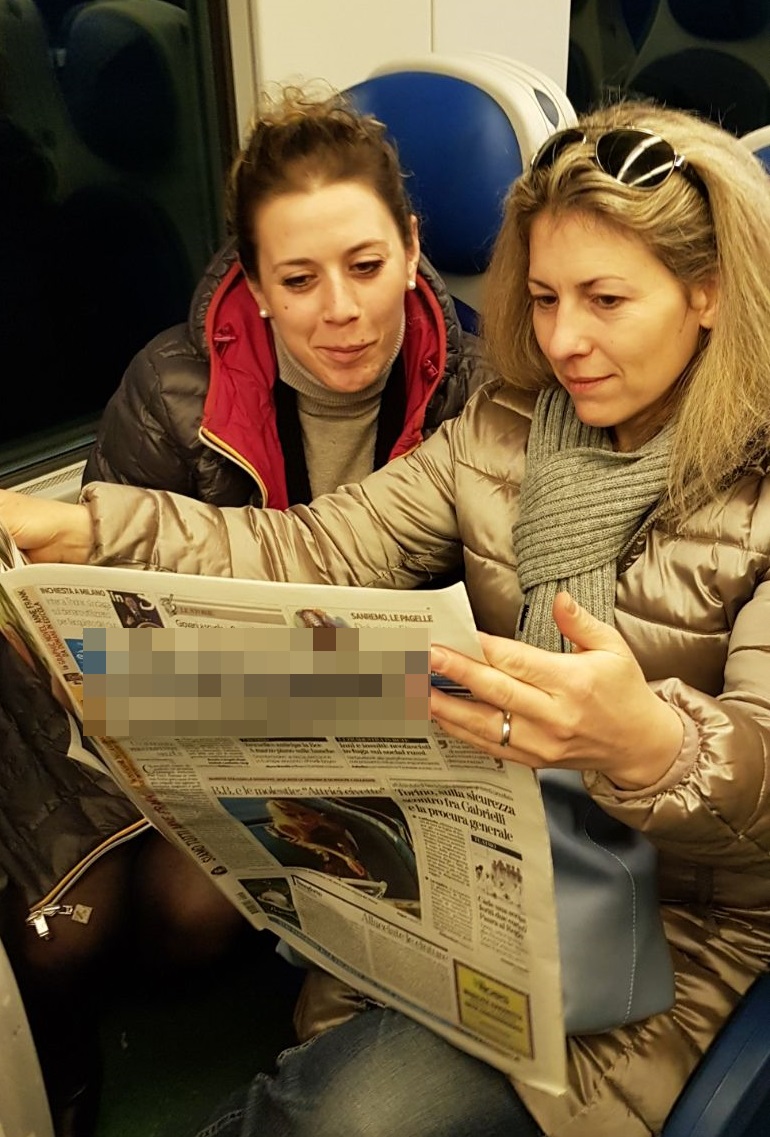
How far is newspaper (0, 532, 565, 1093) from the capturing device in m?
0.74

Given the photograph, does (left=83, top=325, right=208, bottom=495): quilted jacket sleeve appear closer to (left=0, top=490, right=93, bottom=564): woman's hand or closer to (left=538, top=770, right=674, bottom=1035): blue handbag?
(left=0, top=490, right=93, bottom=564): woman's hand

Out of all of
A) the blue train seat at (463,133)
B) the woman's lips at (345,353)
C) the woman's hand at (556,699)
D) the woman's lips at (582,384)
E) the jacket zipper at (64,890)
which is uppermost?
the blue train seat at (463,133)

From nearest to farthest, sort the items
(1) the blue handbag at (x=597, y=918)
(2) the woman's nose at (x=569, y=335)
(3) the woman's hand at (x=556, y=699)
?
(3) the woman's hand at (x=556, y=699)
(1) the blue handbag at (x=597, y=918)
(2) the woman's nose at (x=569, y=335)

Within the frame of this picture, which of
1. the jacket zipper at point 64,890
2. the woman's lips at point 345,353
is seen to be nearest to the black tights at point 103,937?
the jacket zipper at point 64,890

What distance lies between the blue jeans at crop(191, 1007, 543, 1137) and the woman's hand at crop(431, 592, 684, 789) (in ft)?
1.34

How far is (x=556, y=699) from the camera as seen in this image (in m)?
0.70

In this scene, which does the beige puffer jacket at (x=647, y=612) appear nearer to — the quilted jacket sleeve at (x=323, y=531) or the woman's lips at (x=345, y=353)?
the quilted jacket sleeve at (x=323, y=531)

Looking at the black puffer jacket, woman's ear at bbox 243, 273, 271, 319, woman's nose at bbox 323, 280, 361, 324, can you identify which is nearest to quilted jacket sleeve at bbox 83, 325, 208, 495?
the black puffer jacket

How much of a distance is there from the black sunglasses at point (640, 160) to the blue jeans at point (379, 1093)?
83 centimetres

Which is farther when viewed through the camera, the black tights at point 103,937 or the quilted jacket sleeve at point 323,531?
the black tights at point 103,937

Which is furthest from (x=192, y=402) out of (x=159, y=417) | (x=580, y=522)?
(x=580, y=522)

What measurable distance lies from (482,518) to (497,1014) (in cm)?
50

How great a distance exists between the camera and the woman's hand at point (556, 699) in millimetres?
684

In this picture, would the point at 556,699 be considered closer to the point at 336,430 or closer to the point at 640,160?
the point at 640,160
